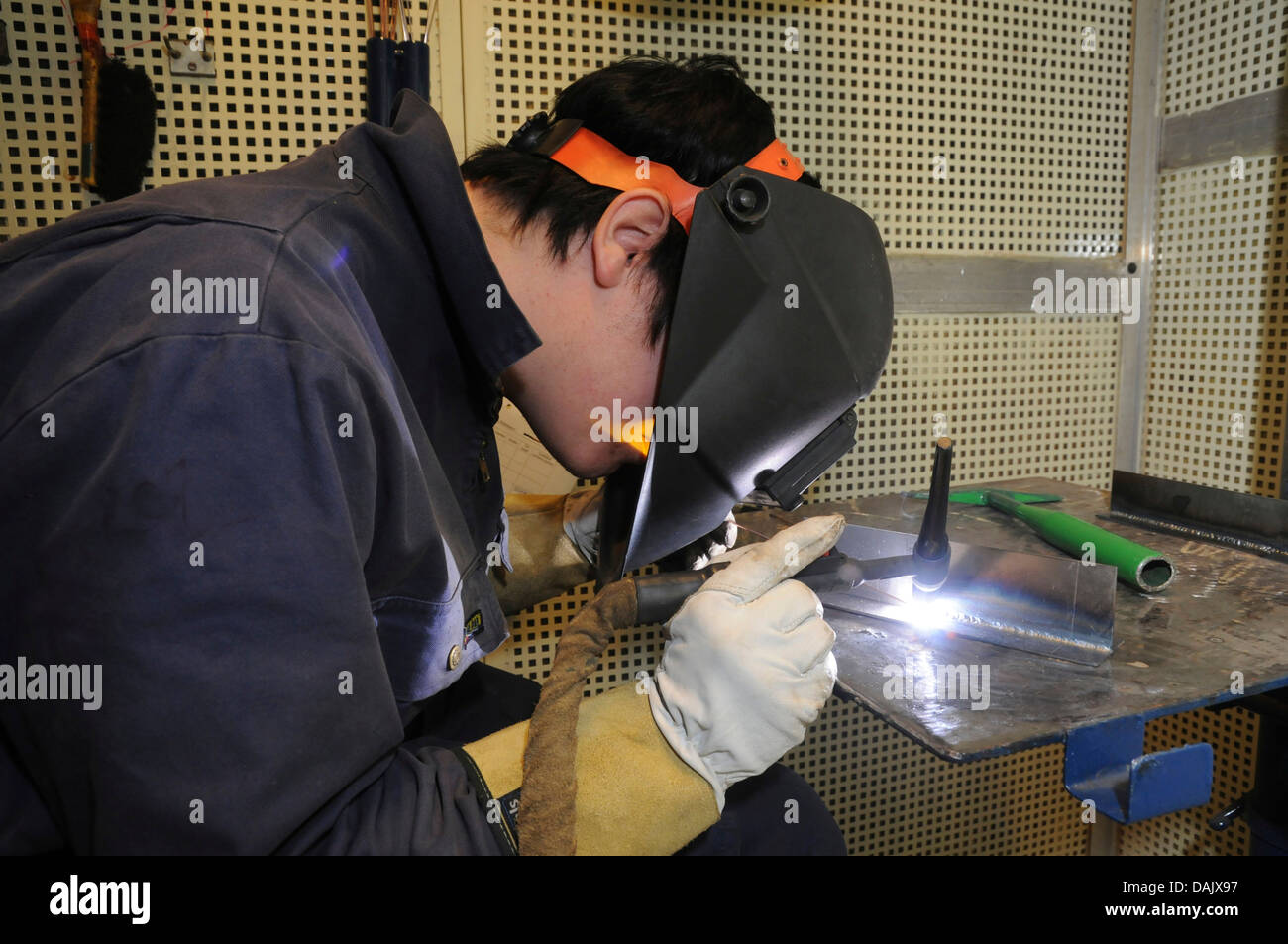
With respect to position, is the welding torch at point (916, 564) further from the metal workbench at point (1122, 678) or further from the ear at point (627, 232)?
the ear at point (627, 232)

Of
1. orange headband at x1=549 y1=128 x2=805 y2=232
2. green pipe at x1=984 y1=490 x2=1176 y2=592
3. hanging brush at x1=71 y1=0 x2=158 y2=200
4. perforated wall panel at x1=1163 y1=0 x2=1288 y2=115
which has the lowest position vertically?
green pipe at x1=984 y1=490 x2=1176 y2=592

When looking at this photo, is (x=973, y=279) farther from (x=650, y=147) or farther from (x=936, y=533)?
(x=650, y=147)

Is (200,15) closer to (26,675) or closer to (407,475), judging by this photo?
(407,475)

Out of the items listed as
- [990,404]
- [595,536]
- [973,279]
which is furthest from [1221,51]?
[595,536]

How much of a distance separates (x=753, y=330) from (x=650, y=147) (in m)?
0.28

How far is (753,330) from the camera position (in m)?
0.98

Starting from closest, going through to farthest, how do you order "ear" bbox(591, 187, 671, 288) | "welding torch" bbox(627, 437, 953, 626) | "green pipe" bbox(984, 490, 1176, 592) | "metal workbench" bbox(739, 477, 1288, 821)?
"metal workbench" bbox(739, 477, 1288, 821) → "ear" bbox(591, 187, 671, 288) → "welding torch" bbox(627, 437, 953, 626) → "green pipe" bbox(984, 490, 1176, 592)

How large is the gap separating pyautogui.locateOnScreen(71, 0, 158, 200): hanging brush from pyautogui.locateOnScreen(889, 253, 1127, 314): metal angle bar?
5.10 ft

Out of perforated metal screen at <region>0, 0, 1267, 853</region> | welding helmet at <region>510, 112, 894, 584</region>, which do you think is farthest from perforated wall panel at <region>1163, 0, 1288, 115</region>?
welding helmet at <region>510, 112, 894, 584</region>

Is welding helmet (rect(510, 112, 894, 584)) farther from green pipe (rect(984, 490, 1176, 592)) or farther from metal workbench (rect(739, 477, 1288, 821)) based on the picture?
green pipe (rect(984, 490, 1176, 592))

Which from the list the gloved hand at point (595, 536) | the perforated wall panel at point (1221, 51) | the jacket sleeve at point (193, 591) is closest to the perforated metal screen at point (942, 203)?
the perforated wall panel at point (1221, 51)

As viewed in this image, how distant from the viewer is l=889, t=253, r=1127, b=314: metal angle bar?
1949 mm

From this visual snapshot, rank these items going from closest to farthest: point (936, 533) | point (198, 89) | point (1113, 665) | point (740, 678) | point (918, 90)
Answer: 1. point (740, 678)
2. point (1113, 665)
3. point (936, 533)
4. point (198, 89)
5. point (918, 90)

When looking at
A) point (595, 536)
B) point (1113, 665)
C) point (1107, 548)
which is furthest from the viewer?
point (595, 536)
